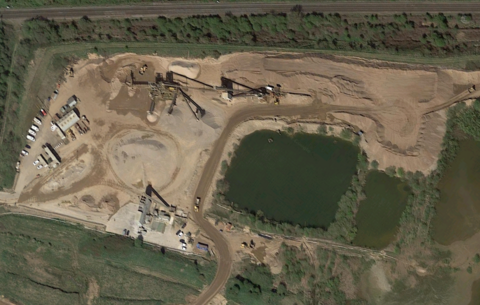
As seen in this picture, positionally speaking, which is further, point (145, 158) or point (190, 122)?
point (145, 158)

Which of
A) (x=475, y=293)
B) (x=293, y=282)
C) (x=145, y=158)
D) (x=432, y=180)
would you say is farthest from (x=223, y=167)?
(x=475, y=293)

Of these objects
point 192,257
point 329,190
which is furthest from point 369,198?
point 192,257

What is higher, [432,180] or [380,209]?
[432,180]

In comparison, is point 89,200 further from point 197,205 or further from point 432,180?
point 432,180

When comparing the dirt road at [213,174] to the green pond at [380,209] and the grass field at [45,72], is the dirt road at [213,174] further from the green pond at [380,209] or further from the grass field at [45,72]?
the green pond at [380,209]

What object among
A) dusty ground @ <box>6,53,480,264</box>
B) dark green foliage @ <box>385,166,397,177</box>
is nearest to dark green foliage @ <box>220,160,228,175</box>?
dusty ground @ <box>6,53,480,264</box>

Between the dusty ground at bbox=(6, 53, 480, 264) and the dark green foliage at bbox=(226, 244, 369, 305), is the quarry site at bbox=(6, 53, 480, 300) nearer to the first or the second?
the dusty ground at bbox=(6, 53, 480, 264)

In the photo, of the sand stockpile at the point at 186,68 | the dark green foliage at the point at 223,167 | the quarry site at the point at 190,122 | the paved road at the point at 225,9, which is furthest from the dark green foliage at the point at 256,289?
the paved road at the point at 225,9
